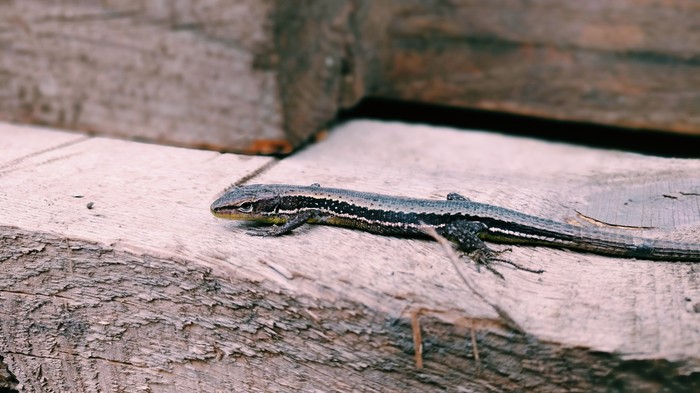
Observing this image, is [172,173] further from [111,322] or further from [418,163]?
[418,163]

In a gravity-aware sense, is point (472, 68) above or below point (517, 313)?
above

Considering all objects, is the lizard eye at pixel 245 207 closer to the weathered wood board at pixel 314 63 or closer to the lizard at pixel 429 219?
the lizard at pixel 429 219

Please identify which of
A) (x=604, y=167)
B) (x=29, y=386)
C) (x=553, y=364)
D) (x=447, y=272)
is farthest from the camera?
(x=604, y=167)

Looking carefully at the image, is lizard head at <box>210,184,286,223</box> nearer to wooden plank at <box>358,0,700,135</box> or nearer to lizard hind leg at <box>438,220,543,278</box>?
lizard hind leg at <box>438,220,543,278</box>

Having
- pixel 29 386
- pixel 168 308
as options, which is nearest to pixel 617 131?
pixel 168 308

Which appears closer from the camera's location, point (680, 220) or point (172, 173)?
point (680, 220)

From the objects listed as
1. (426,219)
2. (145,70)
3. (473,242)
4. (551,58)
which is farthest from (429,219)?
(145,70)
